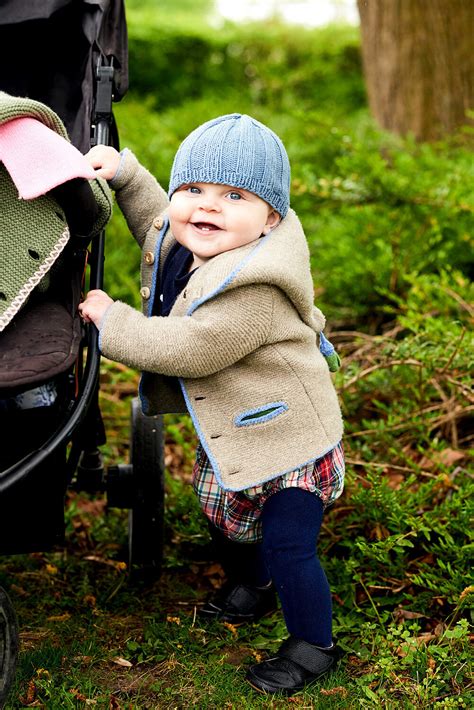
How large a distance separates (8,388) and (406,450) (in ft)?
6.36

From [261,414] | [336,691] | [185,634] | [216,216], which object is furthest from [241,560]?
[216,216]

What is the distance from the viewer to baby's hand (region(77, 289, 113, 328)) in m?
2.46

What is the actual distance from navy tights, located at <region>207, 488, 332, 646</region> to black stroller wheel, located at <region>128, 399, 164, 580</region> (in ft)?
1.91

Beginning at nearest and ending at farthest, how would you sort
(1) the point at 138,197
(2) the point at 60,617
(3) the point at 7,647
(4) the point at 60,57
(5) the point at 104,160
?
(3) the point at 7,647
(5) the point at 104,160
(1) the point at 138,197
(2) the point at 60,617
(4) the point at 60,57

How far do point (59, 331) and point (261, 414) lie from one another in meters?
0.58

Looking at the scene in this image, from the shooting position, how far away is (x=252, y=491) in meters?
2.60

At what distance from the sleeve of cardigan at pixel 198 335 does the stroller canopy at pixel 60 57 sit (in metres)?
0.86

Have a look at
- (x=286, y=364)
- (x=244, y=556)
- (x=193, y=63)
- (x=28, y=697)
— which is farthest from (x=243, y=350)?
(x=193, y=63)

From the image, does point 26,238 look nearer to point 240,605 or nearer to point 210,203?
point 210,203

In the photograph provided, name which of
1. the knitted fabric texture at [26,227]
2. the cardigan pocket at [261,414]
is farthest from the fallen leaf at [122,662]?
the knitted fabric texture at [26,227]

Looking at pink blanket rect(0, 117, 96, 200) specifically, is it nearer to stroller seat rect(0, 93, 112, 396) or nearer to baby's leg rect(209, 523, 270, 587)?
stroller seat rect(0, 93, 112, 396)

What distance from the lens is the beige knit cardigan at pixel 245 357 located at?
2404mm

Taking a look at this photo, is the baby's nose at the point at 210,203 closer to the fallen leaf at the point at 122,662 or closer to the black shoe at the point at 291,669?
the black shoe at the point at 291,669

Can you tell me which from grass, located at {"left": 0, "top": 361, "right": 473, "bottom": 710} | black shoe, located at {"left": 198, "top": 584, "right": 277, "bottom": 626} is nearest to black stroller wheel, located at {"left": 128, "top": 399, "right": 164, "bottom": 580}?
grass, located at {"left": 0, "top": 361, "right": 473, "bottom": 710}
